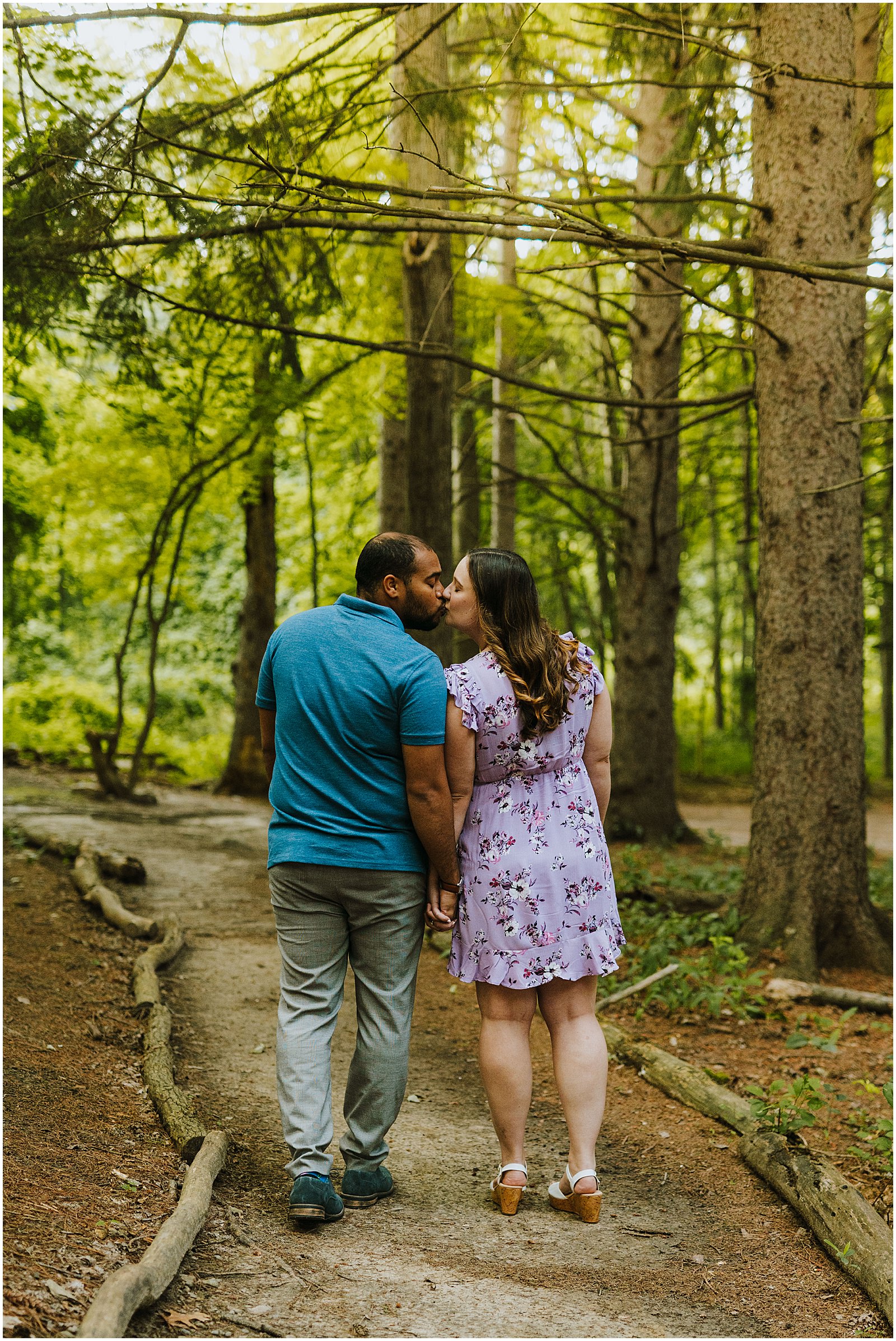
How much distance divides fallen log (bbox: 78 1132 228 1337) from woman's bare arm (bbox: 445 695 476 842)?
124 centimetres

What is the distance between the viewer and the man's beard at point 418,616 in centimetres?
324

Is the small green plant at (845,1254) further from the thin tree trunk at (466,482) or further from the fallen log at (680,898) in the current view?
the thin tree trunk at (466,482)

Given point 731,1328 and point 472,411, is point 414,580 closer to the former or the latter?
point 731,1328

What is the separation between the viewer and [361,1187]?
10.5 ft

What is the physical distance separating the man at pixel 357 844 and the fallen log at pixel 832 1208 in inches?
53.8

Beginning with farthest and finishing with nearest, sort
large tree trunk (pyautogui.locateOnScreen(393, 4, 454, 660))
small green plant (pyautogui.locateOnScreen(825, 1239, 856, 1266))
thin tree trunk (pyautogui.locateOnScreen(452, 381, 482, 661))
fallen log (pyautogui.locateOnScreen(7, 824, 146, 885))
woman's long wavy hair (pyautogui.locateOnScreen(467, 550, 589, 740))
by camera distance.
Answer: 1. thin tree trunk (pyautogui.locateOnScreen(452, 381, 482, 661))
2. fallen log (pyautogui.locateOnScreen(7, 824, 146, 885))
3. large tree trunk (pyautogui.locateOnScreen(393, 4, 454, 660))
4. woman's long wavy hair (pyautogui.locateOnScreen(467, 550, 589, 740))
5. small green plant (pyautogui.locateOnScreen(825, 1239, 856, 1266))

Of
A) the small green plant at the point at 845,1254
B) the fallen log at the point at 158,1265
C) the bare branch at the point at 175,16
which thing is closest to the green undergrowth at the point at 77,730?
the bare branch at the point at 175,16

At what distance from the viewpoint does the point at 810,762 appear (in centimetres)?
602

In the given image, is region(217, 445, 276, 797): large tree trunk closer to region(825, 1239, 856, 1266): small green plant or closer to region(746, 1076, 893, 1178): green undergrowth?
region(746, 1076, 893, 1178): green undergrowth

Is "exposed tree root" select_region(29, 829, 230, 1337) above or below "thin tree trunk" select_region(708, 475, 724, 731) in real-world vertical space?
below

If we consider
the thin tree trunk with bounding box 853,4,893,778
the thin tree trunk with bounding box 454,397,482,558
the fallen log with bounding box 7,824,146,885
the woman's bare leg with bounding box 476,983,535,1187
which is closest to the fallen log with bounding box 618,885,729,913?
the thin tree trunk with bounding box 853,4,893,778

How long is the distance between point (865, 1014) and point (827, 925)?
2.13ft

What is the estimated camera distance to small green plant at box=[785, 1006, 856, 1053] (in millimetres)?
4848

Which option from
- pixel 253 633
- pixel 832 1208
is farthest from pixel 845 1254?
pixel 253 633
